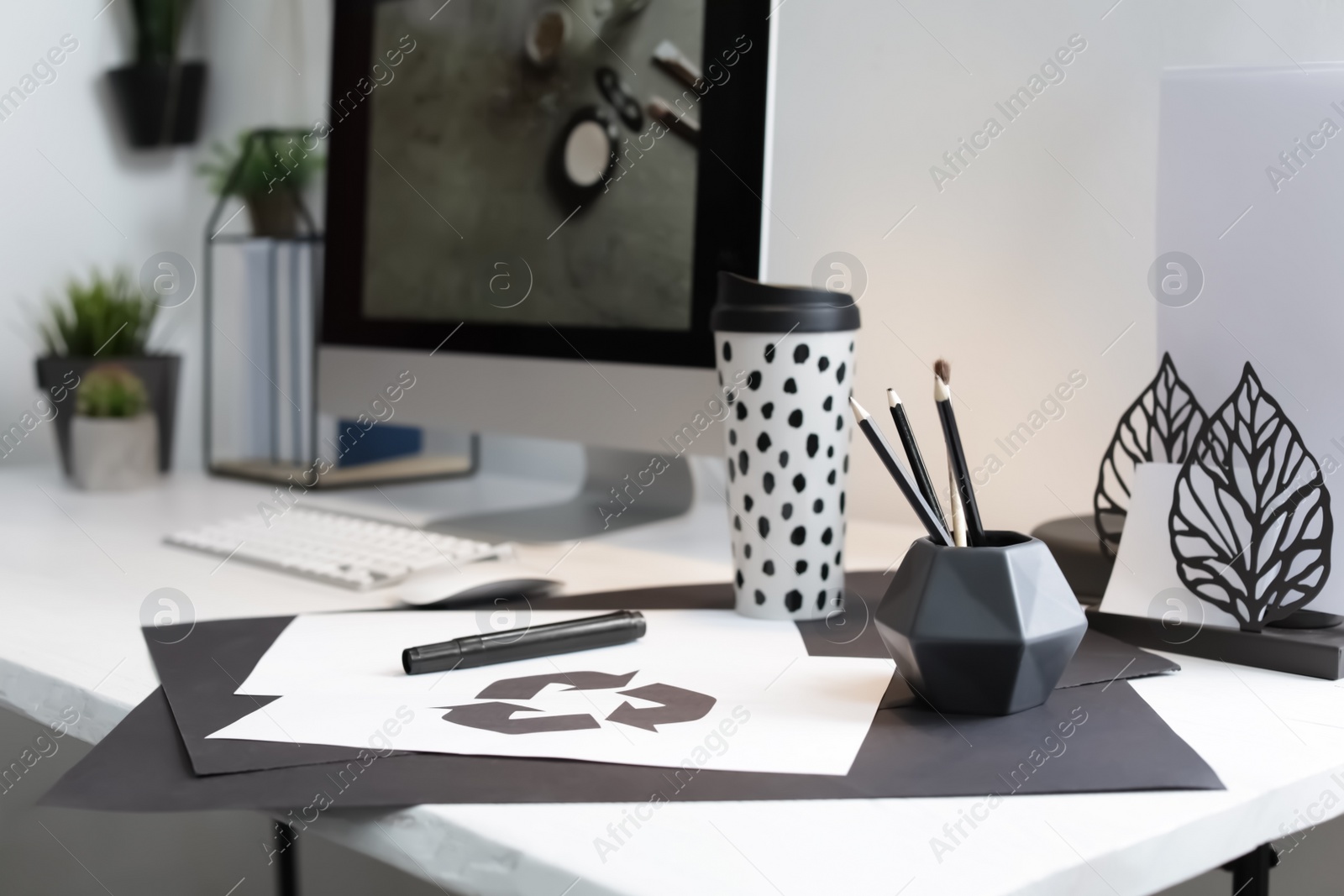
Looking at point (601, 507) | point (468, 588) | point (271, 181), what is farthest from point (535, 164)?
point (271, 181)

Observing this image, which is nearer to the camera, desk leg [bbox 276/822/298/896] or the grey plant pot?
desk leg [bbox 276/822/298/896]

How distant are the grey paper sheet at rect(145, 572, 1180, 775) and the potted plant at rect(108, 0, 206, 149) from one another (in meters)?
1.14

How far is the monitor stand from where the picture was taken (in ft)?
3.23

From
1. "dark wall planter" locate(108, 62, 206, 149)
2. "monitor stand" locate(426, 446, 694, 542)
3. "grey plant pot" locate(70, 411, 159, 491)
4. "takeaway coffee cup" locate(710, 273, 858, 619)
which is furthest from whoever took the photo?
"dark wall planter" locate(108, 62, 206, 149)

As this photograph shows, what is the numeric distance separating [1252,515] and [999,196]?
399 millimetres

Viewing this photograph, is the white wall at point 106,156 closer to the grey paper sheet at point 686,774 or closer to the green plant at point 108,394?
the green plant at point 108,394

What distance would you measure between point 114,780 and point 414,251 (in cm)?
75

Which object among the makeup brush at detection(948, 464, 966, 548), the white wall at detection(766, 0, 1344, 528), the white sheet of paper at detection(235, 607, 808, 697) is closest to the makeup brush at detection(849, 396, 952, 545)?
the makeup brush at detection(948, 464, 966, 548)

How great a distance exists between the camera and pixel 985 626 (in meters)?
0.49

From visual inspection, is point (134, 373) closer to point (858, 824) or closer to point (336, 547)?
point (336, 547)

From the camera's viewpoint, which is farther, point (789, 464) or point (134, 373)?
point (134, 373)

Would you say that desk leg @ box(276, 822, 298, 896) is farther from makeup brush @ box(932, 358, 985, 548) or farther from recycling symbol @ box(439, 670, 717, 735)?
makeup brush @ box(932, 358, 985, 548)

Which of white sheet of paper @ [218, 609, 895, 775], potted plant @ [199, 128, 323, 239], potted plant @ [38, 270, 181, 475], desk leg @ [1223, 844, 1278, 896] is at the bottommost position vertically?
desk leg @ [1223, 844, 1278, 896]

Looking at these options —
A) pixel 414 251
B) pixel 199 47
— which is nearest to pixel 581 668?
pixel 414 251
